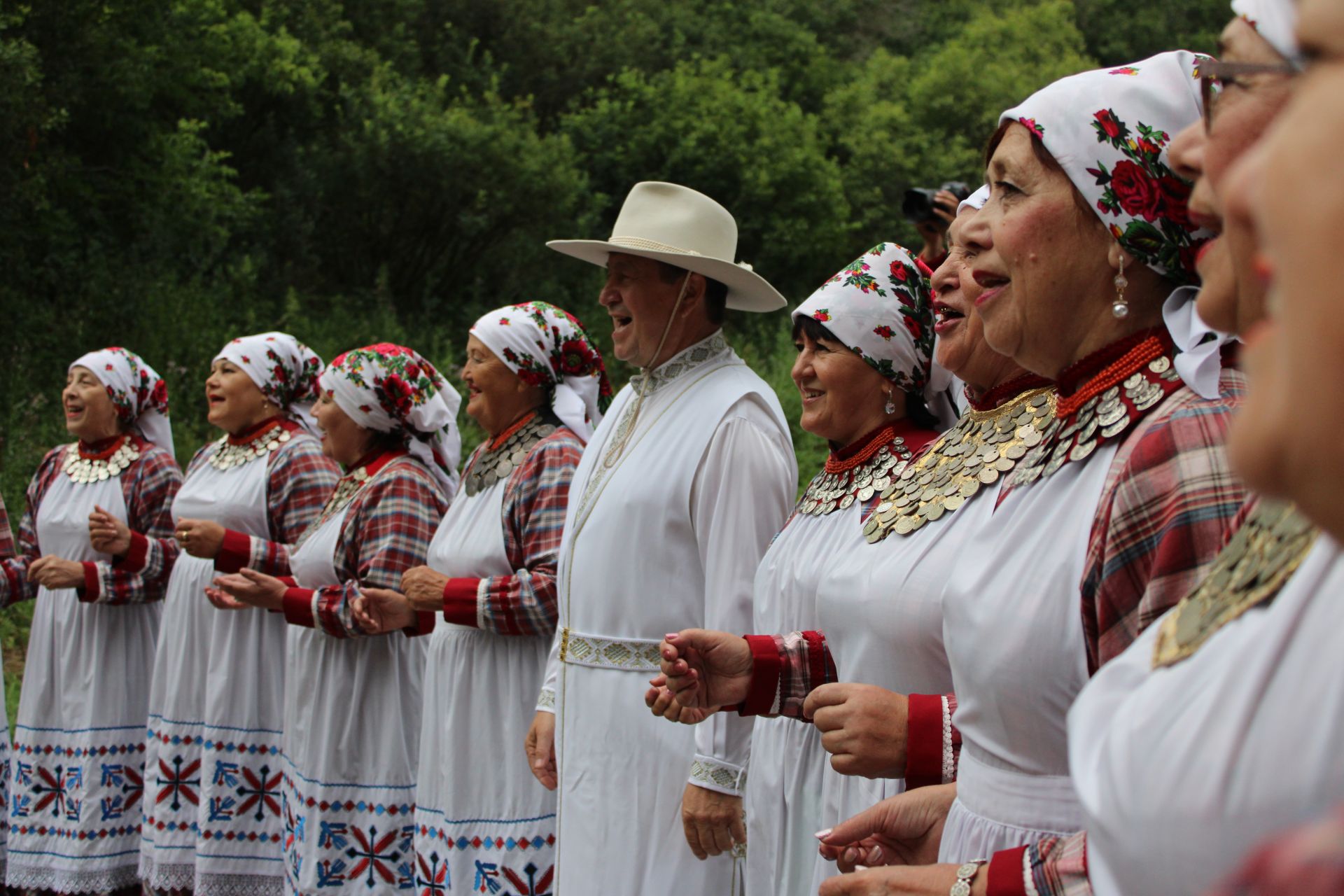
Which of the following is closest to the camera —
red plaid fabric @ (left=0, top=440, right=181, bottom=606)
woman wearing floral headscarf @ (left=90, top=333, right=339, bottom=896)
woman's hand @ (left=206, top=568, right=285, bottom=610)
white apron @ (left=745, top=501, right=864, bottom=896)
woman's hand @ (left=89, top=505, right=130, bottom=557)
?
white apron @ (left=745, top=501, right=864, bottom=896)

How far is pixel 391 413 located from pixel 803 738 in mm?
3107

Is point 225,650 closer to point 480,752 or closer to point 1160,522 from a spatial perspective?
point 480,752

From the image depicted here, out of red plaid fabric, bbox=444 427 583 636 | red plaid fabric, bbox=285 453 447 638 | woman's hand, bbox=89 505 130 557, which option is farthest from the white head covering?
woman's hand, bbox=89 505 130 557

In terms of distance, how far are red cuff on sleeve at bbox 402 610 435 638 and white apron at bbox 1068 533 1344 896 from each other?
4.42 m

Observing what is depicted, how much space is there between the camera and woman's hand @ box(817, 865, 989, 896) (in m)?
1.79

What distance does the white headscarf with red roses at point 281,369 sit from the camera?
6.86 meters

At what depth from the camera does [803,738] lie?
326 centimetres

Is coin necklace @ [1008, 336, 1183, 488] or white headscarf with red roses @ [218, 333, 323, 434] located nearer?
coin necklace @ [1008, 336, 1183, 488]

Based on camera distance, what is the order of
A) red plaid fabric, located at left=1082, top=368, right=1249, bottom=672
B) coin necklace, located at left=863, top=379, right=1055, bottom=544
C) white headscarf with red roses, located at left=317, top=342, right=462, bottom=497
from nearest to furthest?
red plaid fabric, located at left=1082, top=368, right=1249, bottom=672, coin necklace, located at left=863, top=379, right=1055, bottom=544, white headscarf with red roses, located at left=317, top=342, right=462, bottom=497

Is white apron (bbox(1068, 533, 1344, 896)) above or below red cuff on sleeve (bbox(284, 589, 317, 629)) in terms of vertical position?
above

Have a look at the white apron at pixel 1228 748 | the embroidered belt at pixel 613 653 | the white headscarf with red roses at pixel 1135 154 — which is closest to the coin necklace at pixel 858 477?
the embroidered belt at pixel 613 653

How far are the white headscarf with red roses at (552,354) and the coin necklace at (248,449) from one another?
1931 mm

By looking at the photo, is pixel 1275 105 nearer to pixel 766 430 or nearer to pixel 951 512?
pixel 951 512

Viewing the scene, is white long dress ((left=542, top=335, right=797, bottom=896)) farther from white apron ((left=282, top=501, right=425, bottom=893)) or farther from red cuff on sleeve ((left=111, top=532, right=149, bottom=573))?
red cuff on sleeve ((left=111, top=532, right=149, bottom=573))
